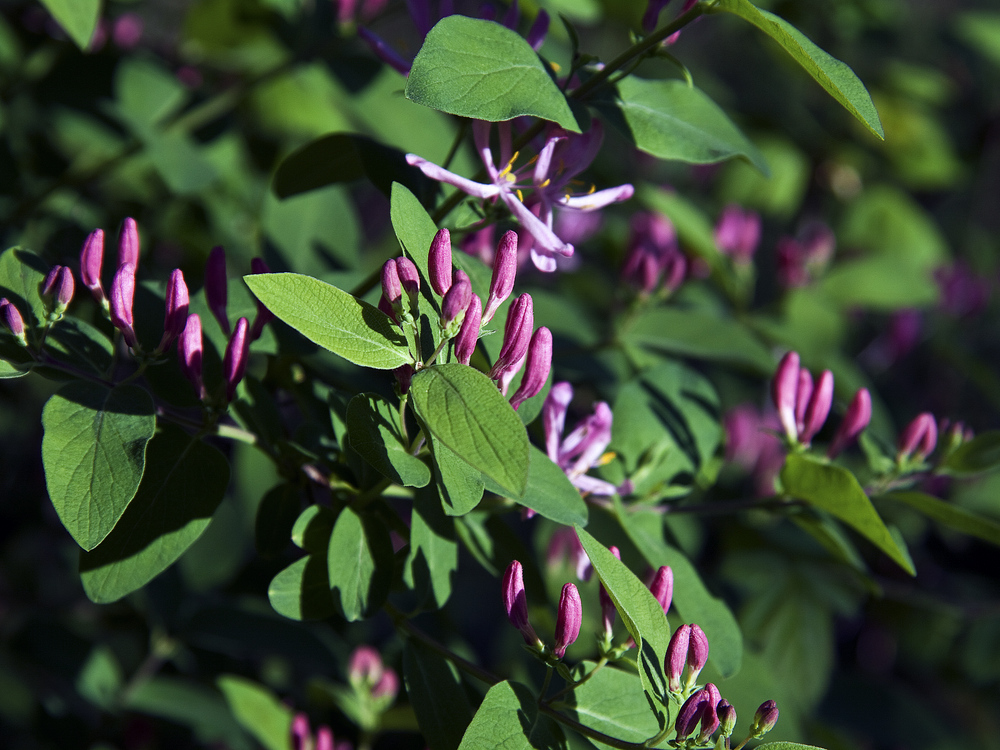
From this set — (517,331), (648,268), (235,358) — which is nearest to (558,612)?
(517,331)

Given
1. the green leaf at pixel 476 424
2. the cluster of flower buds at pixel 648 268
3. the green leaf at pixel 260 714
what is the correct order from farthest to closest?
the cluster of flower buds at pixel 648 268, the green leaf at pixel 260 714, the green leaf at pixel 476 424

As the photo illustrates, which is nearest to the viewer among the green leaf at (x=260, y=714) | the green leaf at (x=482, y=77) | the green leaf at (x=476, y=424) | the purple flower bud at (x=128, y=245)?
the green leaf at (x=476, y=424)

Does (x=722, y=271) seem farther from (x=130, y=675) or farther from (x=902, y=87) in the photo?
(x=902, y=87)

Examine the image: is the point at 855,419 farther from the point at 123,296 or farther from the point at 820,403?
the point at 123,296

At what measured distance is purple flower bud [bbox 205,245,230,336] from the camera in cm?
82

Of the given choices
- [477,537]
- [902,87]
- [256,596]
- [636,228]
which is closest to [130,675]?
[256,596]

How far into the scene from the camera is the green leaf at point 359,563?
2.49 feet

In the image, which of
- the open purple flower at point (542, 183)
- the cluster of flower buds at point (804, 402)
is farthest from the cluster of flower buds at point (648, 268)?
the open purple flower at point (542, 183)

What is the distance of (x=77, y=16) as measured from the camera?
37.5 inches

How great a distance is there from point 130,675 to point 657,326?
111cm

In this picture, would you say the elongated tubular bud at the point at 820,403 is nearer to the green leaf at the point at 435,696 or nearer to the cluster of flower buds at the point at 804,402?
the cluster of flower buds at the point at 804,402

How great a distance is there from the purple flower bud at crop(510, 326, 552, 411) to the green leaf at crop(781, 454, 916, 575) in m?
0.35

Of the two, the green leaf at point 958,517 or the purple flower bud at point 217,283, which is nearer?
the purple flower bud at point 217,283

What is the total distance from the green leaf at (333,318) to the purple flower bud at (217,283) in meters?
0.22
